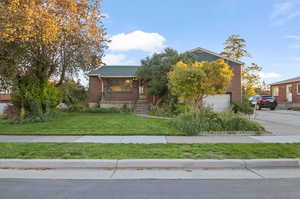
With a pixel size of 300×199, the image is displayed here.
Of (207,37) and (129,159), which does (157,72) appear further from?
(129,159)

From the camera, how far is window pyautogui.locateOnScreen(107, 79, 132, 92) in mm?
20375

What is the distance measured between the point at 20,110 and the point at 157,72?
33.2ft

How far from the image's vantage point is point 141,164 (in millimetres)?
4656

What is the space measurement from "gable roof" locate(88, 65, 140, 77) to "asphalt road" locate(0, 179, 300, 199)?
16.4 meters

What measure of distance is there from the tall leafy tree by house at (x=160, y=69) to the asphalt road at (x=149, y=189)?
1194 centimetres

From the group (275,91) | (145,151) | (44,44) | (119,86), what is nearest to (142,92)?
(119,86)

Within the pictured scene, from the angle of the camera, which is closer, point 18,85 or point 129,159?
point 129,159

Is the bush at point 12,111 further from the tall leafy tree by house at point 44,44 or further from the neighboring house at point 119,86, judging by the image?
the neighboring house at point 119,86

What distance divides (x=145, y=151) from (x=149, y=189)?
1998mm

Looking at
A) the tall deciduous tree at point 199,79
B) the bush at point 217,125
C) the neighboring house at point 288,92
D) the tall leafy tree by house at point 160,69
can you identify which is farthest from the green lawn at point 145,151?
the neighboring house at point 288,92

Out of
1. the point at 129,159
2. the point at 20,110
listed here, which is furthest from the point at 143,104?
the point at 129,159

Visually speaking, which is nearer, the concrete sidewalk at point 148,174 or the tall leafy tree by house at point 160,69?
the concrete sidewalk at point 148,174

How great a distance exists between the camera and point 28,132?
8164mm

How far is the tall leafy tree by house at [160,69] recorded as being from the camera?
50.2ft
